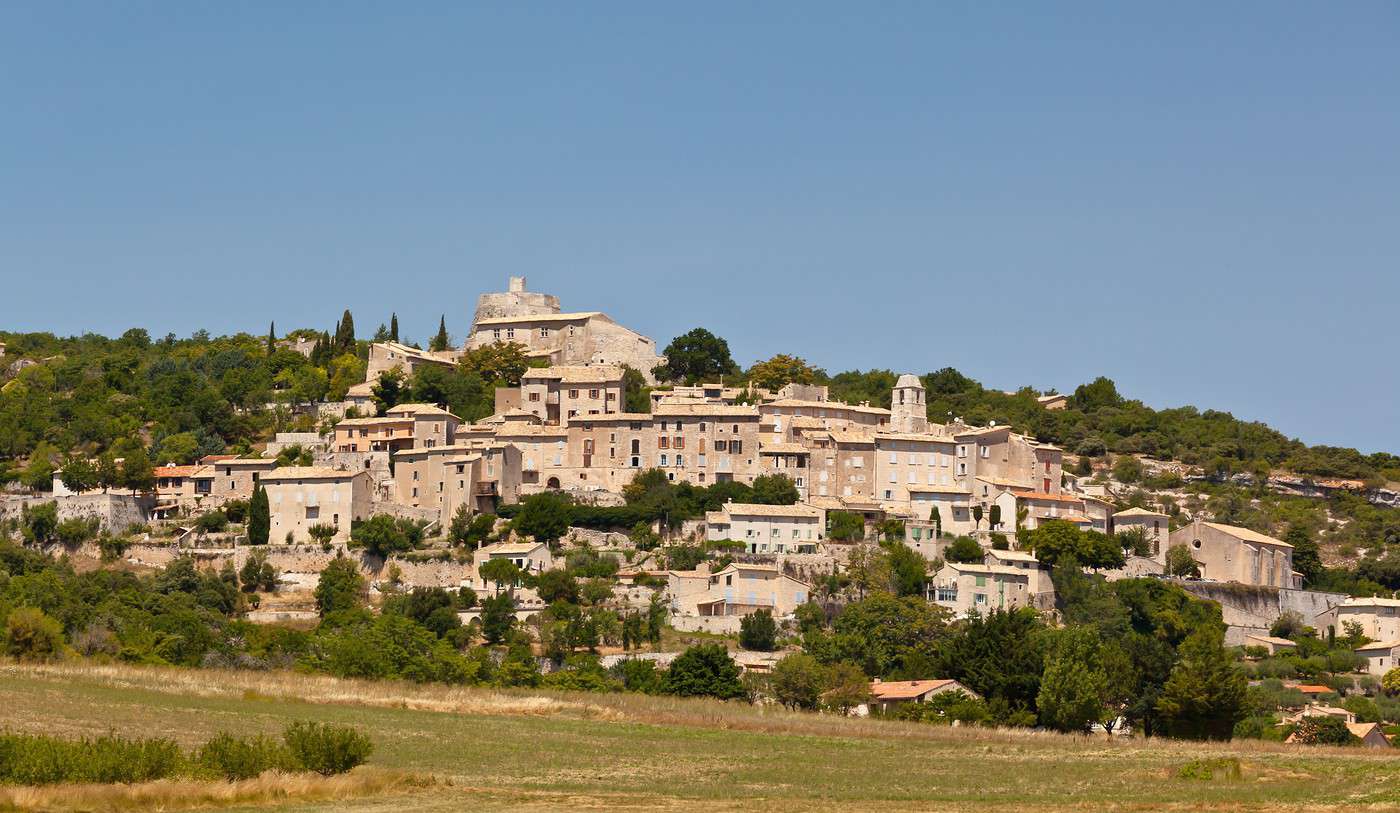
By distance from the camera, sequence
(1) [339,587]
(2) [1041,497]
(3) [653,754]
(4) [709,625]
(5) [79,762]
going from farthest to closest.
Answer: (2) [1041,497], (1) [339,587], (4) [709,625], (3) [653,754], (5) [79,762]

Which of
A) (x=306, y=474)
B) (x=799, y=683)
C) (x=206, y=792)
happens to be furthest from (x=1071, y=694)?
Result: (x=306, y=474)

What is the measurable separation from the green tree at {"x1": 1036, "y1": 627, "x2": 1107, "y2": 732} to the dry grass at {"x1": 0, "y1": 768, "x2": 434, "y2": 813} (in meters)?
24.7

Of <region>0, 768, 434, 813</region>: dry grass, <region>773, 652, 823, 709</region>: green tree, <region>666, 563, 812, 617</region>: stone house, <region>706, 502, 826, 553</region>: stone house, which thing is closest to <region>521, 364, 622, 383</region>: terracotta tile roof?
<region>706, 502, 826, 553</region>: stone house

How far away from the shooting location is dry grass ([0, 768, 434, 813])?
104ft

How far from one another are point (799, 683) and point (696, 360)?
38.7 m

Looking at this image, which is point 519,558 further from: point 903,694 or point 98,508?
point 903,694

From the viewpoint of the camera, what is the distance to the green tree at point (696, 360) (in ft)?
323

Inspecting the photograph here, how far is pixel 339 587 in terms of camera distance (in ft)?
243

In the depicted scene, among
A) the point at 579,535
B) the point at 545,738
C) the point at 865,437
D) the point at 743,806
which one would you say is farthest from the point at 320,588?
the point at 743,806

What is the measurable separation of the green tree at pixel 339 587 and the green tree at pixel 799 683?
1791cm

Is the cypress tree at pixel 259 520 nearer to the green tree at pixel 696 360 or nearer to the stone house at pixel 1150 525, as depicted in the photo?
the green tree at pixel 696 360

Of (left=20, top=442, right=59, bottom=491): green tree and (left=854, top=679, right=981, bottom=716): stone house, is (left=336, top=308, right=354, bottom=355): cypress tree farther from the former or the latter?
(left=854, top=679, right=981, bottom=716): stone house

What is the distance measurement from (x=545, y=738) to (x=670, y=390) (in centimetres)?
4949

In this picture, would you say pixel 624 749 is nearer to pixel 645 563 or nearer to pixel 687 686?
pixel 687 686
